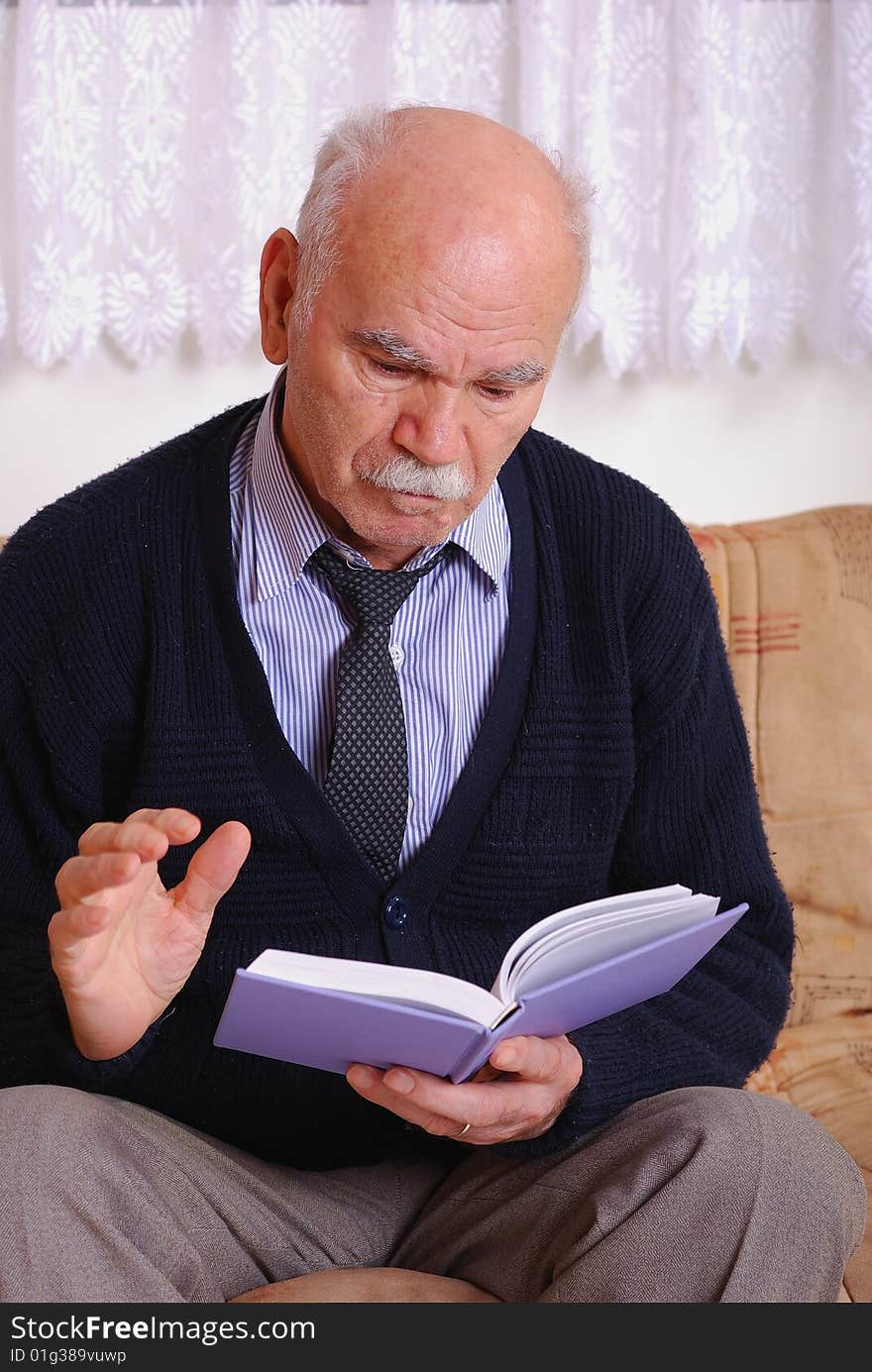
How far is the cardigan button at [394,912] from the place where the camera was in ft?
4.48

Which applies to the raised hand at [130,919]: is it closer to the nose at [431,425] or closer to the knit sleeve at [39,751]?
the knit sleeve at [39,751]

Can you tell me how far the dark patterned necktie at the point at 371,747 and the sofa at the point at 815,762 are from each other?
658mm

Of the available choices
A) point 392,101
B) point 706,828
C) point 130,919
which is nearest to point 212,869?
point 130,919

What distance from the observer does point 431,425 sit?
1.29m

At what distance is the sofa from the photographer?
73.4 inches

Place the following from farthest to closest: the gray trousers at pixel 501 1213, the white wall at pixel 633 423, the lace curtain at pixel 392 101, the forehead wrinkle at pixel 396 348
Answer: the white wall at pixel 633 423
the lace curtain at pixel 392 101
the forehead wrinkle at pixel 396 348
the gray trousers at pixel 501 1213

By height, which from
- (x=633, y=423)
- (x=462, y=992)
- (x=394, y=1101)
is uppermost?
(x=633, y=423)

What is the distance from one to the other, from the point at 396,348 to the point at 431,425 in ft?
0.23

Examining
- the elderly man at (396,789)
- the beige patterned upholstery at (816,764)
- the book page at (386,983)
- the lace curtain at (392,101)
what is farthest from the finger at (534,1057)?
the lace curtain at (392,101)

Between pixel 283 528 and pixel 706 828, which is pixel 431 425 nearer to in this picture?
pixel 283 528

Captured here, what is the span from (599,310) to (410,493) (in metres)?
1.02

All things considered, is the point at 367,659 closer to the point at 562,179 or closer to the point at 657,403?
the point at 562,179

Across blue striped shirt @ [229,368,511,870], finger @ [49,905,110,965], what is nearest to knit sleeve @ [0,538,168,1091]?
blue striped shirt @ [229,368,511,870]

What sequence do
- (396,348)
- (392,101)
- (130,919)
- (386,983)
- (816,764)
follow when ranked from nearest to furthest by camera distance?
(386,983) → (130,919) → (396,348) → (816,764) → (392,101)
